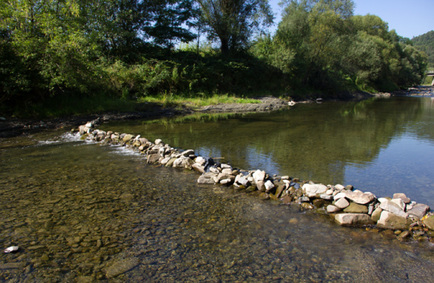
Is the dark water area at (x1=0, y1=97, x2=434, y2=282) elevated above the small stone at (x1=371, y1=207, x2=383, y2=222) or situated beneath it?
situated beneath

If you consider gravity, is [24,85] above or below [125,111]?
above

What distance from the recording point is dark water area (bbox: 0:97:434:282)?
439cm

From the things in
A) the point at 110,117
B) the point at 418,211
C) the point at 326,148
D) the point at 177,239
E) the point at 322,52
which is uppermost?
the point at 322,52

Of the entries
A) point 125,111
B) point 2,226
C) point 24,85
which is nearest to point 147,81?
point 125,111

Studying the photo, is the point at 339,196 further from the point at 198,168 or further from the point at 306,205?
the point at 198,168

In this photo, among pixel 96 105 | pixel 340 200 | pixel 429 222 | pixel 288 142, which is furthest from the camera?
pixel 96 105

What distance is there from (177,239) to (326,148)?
30.1 ft

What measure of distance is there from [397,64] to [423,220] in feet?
267

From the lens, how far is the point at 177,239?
535 centimetres

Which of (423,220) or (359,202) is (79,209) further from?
(423,220)

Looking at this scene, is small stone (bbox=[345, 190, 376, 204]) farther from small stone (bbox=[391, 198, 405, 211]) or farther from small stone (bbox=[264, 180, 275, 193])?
small stone (bbox=[264, 180, 275, 193])

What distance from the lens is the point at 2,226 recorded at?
571 centimetres

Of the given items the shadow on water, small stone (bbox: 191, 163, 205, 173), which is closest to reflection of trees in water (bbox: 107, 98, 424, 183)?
small stone (bbox: 191, 163, 205, 173)

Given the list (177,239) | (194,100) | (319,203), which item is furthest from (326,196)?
(194,100)
